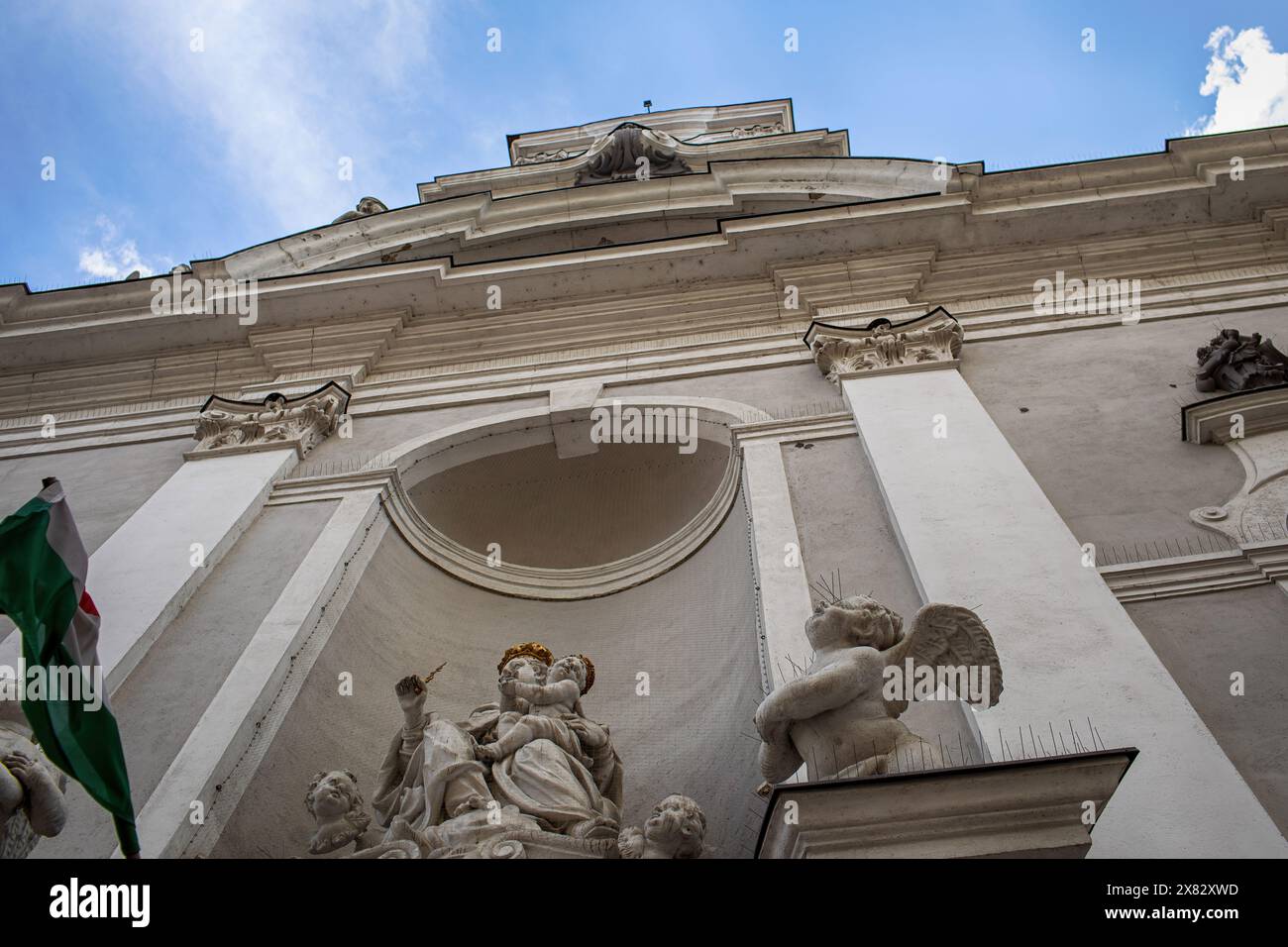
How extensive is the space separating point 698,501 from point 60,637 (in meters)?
5.53

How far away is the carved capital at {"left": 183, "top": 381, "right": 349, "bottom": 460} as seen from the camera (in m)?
8.30

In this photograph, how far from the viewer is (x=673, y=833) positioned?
3.90 meters

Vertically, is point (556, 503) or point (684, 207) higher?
point (684, 207)

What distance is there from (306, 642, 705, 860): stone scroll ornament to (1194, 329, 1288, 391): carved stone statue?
15.4 feet

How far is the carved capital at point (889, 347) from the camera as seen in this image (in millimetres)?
8000

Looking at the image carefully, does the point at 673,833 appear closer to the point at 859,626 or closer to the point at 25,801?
the point at 859,626

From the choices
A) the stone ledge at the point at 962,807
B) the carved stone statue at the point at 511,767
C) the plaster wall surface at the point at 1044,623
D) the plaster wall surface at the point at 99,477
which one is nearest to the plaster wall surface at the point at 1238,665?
the plaster wall surface at the point at 1044,623

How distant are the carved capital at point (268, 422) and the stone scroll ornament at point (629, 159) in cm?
581

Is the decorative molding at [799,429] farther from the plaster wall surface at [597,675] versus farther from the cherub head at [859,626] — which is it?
the cherub head at [859,626]

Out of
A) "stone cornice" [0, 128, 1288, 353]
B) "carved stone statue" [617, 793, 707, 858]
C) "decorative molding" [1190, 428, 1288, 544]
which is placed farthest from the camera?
"stone cornice" [0, 128, 1288, 353]

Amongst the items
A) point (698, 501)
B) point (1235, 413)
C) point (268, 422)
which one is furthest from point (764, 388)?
point (268, 422)

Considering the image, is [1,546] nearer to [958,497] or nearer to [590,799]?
[590,799]

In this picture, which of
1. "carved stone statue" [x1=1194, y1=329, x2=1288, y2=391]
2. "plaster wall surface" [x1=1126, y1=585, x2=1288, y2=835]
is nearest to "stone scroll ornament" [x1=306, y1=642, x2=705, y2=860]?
"plaster wall surface" [x1=1126, y1=585, x2=1288, y2=835]

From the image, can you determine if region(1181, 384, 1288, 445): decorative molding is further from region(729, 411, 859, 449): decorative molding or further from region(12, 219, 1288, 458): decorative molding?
region(729, 411, 859, 449): decorative molding
